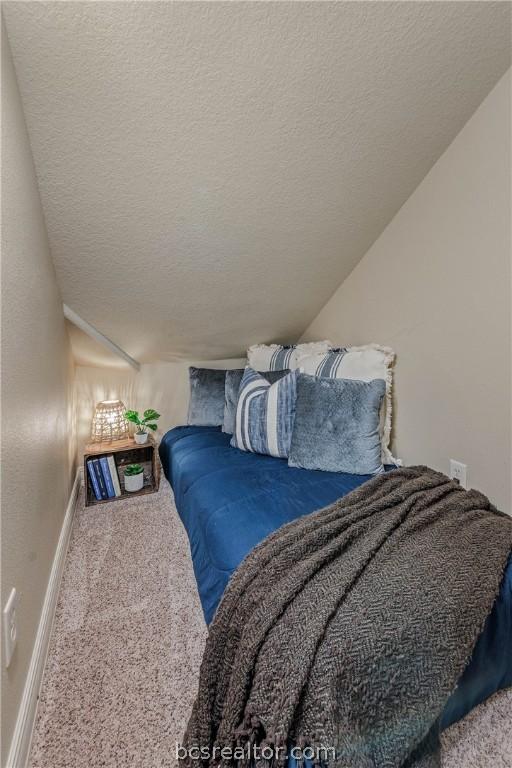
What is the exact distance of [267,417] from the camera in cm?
179

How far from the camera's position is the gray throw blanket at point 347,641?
0.63 m

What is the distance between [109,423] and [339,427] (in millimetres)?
1646

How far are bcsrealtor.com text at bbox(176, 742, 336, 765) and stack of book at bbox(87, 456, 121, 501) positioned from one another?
1.73 m

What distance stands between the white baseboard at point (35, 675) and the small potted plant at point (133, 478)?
73 cm

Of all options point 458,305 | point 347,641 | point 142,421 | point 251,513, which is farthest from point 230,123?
point 142,421

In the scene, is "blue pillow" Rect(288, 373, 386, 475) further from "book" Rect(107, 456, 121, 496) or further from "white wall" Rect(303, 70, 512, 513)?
"book" Rect(107, 456, 121, 496)

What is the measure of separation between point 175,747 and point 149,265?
1.81 m

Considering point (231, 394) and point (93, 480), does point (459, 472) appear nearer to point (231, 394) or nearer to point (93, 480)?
point (231, 394)

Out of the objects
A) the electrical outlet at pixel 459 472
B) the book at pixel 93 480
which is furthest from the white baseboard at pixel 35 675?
the electrical outlet at pixel 459 472

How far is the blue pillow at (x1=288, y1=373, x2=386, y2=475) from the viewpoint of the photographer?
4.97ft

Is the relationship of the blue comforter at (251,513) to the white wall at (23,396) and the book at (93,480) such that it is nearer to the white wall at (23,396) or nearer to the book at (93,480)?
the white wall at (23,396)

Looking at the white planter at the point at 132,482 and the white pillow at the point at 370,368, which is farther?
the white planter at the point at 132,482

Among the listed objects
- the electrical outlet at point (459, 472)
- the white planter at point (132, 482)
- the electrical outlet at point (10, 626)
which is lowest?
the white planter at point (132, 482)

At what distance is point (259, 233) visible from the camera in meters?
1.67
